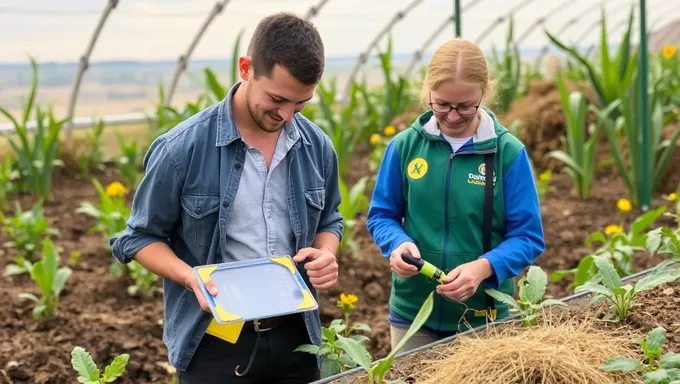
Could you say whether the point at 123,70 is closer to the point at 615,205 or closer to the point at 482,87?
the point at 615,205

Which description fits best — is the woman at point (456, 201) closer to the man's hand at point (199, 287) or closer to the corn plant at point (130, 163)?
the man's hand at point (199, 287)

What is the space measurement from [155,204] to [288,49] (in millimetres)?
397

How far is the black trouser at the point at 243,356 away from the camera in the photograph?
1.63 m

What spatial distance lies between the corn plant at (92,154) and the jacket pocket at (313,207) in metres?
4.26

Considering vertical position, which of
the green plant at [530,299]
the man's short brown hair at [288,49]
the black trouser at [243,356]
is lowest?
the black trouser at [243,356]

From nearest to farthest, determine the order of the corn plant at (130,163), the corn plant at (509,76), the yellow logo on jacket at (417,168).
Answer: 1. the yellow logo on jacket at (417,168)
2. the corn plant at (130,163)
3. the corn plant at (509,76)

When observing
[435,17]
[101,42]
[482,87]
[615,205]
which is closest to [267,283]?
[482,87]

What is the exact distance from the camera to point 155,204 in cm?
152

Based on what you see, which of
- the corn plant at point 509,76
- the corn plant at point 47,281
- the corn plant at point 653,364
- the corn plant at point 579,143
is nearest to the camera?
the corn plant at point 653,364

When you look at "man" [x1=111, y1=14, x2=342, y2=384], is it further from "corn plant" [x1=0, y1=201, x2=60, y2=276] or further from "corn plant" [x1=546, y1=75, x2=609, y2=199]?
"corn plant" [x1=546, y1=75, x2=609, y2=199]

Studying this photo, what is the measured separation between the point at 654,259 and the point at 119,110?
4.27m

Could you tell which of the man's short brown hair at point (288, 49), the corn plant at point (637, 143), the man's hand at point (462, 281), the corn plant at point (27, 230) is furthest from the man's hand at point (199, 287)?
the corn plant at point (637, 143)

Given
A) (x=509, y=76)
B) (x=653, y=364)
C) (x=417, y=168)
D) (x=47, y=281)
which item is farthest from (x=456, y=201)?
(x=509, y=76)

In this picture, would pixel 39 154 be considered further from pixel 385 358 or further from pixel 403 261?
pixel 385 358
